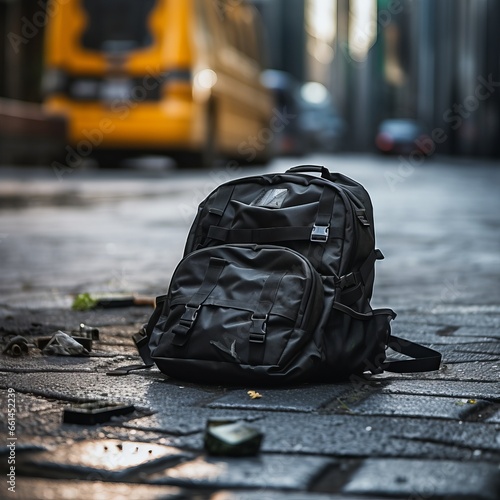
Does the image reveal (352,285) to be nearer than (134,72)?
Yes

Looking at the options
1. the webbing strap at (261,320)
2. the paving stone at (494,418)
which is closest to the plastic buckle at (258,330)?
the webbing strap at (261,320)

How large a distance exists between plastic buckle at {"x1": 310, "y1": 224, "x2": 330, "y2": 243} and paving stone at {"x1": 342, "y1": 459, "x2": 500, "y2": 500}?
902 mm

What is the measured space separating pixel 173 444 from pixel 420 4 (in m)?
39.0

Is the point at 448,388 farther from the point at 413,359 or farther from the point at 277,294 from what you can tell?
the point at 277,294

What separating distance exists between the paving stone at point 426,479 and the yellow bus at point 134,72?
12.6 metres

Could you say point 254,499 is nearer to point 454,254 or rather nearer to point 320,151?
point 454,254

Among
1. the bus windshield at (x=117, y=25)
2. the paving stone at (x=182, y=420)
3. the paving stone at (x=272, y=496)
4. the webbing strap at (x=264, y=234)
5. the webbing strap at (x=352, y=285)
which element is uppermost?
the bus windshield at (x=117, y=25)

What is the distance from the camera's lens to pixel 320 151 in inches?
1610

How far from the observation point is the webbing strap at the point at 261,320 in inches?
112

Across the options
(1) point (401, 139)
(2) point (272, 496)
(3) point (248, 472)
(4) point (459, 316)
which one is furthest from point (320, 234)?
(1) point (401, 139)

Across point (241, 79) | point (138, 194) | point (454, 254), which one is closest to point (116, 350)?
point (454, 254)

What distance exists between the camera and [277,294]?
2.90 metres

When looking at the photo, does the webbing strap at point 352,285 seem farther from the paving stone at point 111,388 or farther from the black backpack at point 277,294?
the paving stone at point 111,388

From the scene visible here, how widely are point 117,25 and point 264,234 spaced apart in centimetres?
1219
